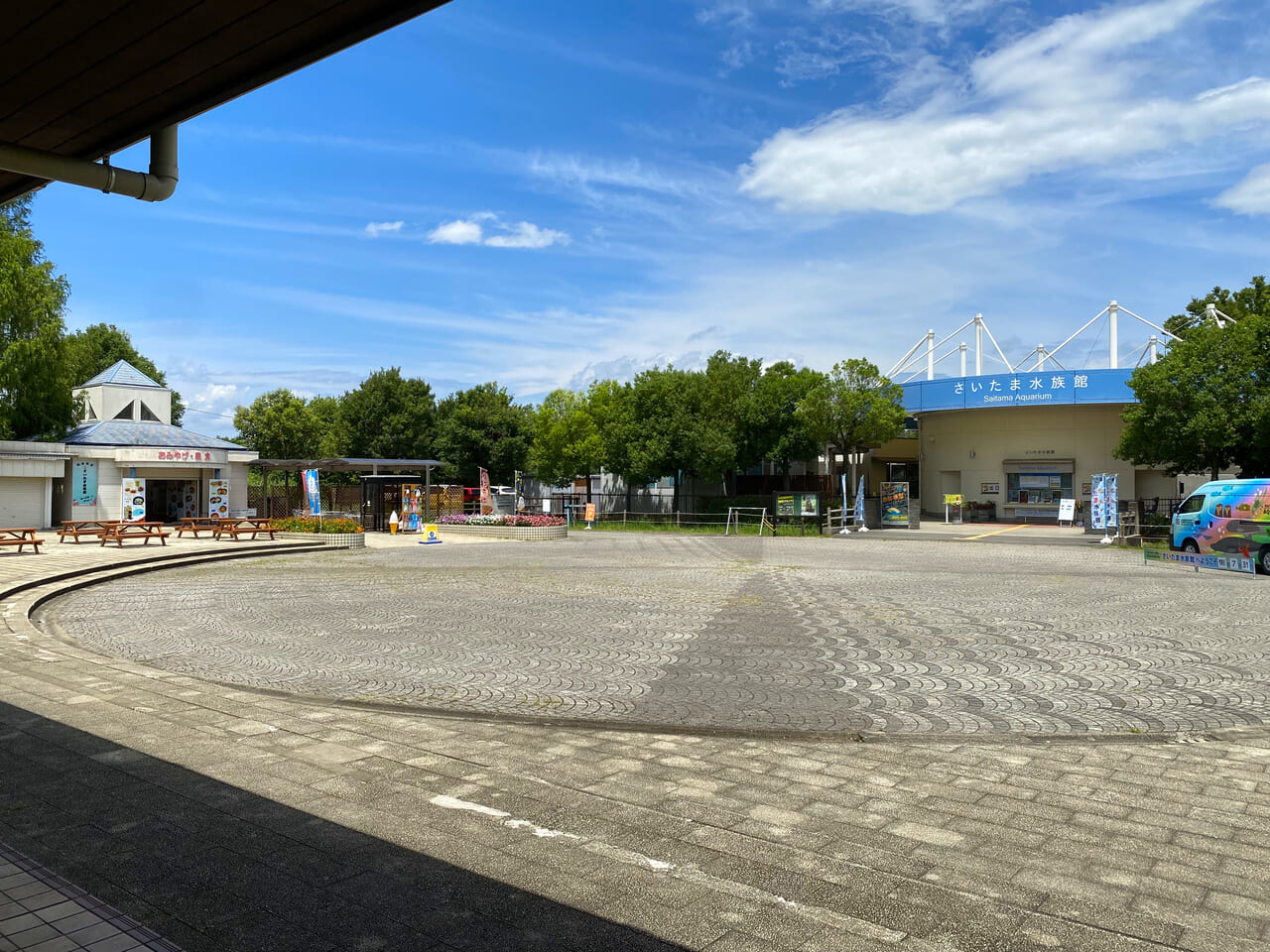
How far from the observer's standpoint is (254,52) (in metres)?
3.69

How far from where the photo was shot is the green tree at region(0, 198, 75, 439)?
121 feet

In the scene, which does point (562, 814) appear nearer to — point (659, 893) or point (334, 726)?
point (659, 893)

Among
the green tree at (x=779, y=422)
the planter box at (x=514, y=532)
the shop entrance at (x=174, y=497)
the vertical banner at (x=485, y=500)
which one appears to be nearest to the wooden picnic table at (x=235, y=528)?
the planter box at (x=514, y=532)

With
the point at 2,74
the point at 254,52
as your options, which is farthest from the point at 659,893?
the point at 2,74

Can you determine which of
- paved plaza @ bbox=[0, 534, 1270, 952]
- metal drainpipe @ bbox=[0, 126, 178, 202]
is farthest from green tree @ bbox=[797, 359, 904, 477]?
metal drainpipe @ bbox=[0, 126, 178, 202]

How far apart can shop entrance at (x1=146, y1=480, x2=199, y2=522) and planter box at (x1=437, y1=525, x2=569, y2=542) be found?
1435 cm

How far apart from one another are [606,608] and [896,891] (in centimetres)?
945

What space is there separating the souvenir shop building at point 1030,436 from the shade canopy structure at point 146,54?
47778mm

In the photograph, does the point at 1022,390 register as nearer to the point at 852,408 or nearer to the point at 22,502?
the point at 852,408

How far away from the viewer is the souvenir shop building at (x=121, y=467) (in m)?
34.5

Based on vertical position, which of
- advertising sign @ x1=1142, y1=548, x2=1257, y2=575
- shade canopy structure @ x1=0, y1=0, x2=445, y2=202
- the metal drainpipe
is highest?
shade canopy structure @ x1=0, y1=0, x2=445, y2=202

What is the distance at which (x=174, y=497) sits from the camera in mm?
41406

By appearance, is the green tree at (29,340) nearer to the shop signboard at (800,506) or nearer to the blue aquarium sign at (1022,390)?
the shop signboard at (800,506)

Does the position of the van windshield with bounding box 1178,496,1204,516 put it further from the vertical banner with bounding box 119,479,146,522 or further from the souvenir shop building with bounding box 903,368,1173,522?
the vertical banner with bounding box 119,479,146,522
